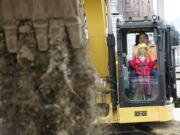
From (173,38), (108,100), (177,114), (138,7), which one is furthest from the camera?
(138,7)

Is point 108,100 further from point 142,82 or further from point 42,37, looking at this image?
point 42,37

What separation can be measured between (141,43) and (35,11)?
2.73 meters

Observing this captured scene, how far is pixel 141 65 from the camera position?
7.19 m

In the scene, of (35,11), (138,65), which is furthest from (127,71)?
(35,11)

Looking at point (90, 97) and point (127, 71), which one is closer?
point (90, 97)

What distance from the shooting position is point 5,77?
4.89m

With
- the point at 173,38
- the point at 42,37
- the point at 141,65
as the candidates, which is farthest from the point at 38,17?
the point at 173,38

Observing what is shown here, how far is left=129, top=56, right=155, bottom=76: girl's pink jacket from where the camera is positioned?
7.19 m

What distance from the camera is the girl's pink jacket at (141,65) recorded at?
23.6ft

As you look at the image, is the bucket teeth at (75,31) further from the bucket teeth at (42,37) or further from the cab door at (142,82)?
the cab door at (142,82)

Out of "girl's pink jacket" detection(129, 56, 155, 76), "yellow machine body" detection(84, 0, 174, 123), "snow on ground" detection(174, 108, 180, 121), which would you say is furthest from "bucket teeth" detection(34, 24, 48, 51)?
"snow on ground" detection(174, 108, 180, 121)

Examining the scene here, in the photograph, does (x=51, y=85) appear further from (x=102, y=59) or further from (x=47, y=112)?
(x=102, y=59)

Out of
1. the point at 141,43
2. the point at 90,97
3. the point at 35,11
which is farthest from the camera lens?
the point at 141,43

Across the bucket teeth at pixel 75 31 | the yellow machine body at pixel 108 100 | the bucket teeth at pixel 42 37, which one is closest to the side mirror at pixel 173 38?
the yellow machine body at pixel 108 100
